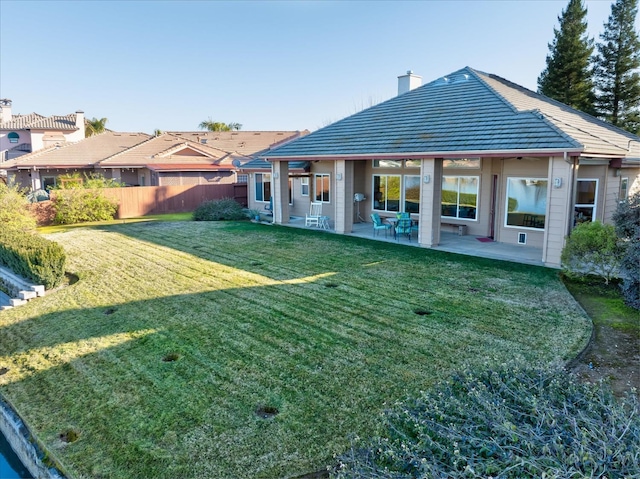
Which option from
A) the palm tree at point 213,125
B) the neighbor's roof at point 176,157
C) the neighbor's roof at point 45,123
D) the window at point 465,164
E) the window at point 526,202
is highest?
the palm tree at point 213,125

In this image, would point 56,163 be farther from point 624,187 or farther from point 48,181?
point 624,187

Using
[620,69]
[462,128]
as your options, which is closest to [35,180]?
[462,128]

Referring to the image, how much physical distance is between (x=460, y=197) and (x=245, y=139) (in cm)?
2634

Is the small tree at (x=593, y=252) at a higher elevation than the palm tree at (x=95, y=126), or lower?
lower

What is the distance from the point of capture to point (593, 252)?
9.90m

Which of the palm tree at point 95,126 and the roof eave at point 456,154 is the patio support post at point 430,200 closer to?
the roof eave at point 456,154

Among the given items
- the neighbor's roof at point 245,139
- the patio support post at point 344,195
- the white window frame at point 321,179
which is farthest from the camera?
the neighbor's roof at point 245,139

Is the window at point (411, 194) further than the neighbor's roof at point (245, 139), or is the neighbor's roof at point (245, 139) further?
the neighbor's roof at point (245, 139)

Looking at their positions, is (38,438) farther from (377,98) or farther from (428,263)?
(377,98)

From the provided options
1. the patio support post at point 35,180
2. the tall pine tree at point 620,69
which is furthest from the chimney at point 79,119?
the tall pine tree at point 620,69

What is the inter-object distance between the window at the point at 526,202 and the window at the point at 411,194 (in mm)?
3628

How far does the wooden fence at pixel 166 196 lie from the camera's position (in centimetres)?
2470

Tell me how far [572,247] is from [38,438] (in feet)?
33.8

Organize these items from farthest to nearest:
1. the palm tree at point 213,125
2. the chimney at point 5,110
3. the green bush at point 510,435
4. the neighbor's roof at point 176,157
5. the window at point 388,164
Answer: the palm tree at point 213,125 → the chimney at point 5,110 → the neighbor's roof at point 176,157 → the window at point 388,164 → the green bush at point 510,435
